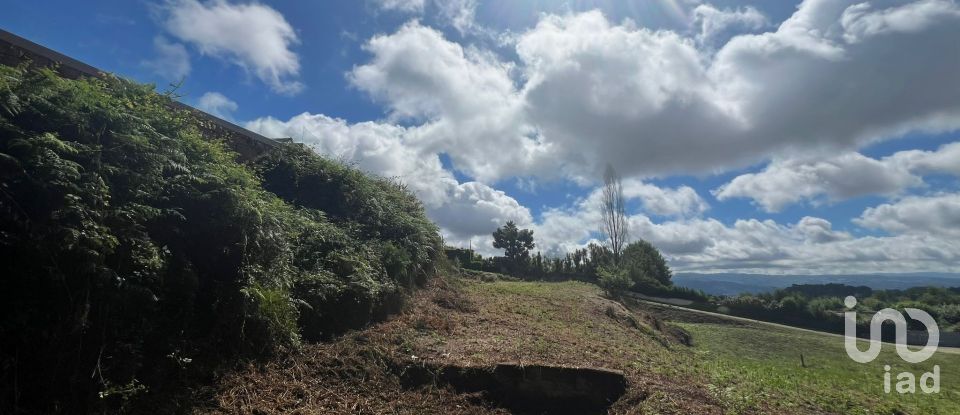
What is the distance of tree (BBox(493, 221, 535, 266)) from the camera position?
119ft

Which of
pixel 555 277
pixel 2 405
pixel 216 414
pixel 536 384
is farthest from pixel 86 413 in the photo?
pixel 555 277

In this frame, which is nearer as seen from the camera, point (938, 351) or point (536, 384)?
point (536, 384)

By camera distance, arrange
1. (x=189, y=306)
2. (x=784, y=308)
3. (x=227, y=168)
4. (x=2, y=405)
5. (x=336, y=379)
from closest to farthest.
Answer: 1. (x=2, y=405)
2. (x=189, y=306)
3. (x=336, y=379)
4. (x=227, y=168)
5. (x=784, y=308)

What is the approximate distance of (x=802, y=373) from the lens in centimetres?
1167

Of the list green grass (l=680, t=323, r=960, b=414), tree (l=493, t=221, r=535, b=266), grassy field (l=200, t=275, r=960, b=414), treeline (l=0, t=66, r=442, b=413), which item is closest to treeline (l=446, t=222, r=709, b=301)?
tree (l=493, t=221, r=535, b=266)

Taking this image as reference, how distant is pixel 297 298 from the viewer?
239 inches

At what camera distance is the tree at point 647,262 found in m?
37.2

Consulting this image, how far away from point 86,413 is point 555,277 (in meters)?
31.7

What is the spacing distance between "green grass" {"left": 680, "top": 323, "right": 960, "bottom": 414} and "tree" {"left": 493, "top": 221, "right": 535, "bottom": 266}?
14.3 metres

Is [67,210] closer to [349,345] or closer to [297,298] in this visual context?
[297,298]

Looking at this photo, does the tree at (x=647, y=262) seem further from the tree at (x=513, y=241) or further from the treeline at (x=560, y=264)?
the tree at (x=513, y=241)

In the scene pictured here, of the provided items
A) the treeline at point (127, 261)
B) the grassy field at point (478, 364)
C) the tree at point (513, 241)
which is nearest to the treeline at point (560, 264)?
the tree at point (513, 241)

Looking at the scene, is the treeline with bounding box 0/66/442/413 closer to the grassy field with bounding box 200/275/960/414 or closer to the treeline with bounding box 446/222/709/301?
the grassy field with bounding box 200/275/960/414

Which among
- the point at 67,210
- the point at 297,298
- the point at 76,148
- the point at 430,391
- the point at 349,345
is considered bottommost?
the point at 430,391
